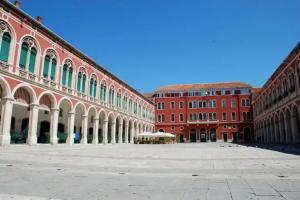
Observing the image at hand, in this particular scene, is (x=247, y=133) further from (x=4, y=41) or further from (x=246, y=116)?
(x=4, y=41)

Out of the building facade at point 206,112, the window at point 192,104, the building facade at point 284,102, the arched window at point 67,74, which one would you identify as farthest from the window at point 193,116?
the arched window at point 67,74

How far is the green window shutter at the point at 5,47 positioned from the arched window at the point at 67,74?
725 cm

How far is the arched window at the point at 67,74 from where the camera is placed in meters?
25.9

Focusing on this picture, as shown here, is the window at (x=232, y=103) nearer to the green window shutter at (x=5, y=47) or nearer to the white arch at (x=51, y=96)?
the white arch at (x=51, y=96)

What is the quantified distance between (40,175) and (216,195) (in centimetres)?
485

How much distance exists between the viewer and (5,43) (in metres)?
18.5

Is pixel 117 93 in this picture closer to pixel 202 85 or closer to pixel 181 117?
pixel 181 117

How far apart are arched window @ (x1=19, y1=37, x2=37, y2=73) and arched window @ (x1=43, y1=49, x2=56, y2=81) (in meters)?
1.57

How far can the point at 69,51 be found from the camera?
88.1 ft

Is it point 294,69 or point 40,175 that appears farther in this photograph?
point 294,69

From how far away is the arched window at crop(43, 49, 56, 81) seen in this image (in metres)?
23.1

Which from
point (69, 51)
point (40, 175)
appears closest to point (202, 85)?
point (69, 51)

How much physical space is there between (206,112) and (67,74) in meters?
43.2

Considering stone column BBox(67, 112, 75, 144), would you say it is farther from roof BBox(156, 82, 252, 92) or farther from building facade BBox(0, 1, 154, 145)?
roof BBox(156, 82, 252, 92)
